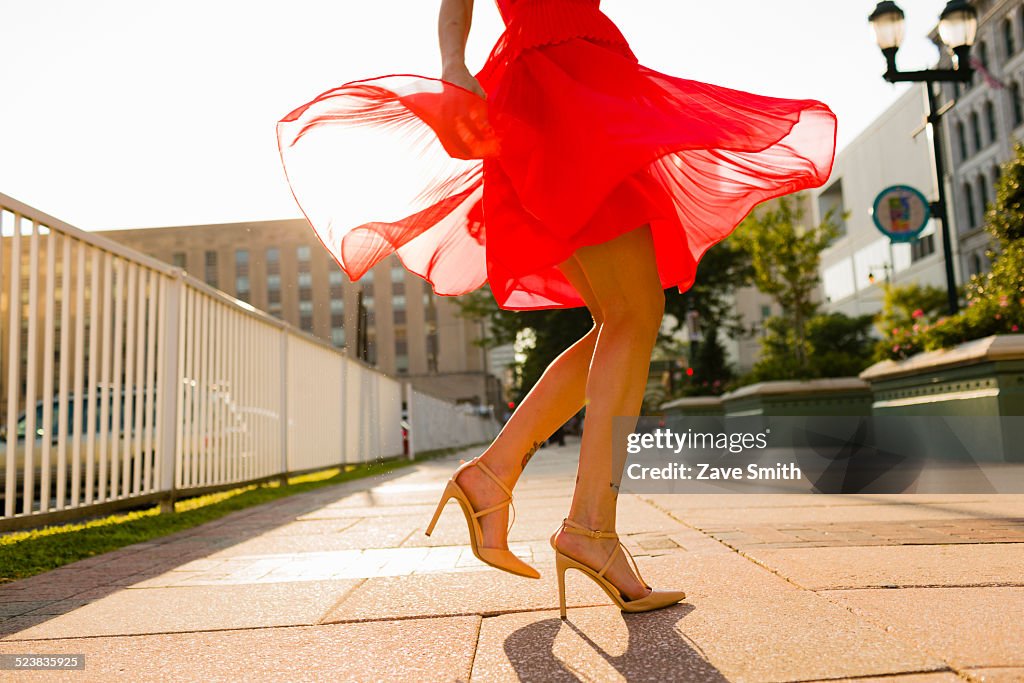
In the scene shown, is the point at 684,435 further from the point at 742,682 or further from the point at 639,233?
the point at 742,682

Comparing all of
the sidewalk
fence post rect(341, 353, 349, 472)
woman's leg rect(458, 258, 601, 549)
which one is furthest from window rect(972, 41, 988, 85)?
woman's leg rect(458, 258, 601, 549)

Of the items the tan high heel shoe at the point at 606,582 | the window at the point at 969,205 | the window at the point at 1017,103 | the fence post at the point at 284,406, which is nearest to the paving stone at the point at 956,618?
the tan high heel shoe at the point at 606,582

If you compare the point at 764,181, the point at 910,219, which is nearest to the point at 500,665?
the point at 764,181

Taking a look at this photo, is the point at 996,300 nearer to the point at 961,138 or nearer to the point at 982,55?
the point at 982,55

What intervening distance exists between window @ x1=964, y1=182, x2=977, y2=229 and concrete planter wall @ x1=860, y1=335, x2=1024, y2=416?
1444 inches

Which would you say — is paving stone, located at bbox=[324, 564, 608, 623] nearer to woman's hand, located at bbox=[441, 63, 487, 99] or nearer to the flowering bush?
woman's hand, located at bbox=[441, 63, 487, 99]

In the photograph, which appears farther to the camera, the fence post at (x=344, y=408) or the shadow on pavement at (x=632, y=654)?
the fence post at (x=344, y=408)

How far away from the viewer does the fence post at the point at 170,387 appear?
531 cm

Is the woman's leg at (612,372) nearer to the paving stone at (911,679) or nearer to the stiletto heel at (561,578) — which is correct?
the stiletto heel at (561,578)

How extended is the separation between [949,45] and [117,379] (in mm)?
9028

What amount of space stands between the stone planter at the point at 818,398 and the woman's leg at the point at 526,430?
33.7 ft

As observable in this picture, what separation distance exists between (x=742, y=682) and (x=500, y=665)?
44 centimetres

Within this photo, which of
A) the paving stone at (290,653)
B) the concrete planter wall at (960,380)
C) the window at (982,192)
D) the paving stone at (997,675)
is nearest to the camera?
the paving stone at (997,675)

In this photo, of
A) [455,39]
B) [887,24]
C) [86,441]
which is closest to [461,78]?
[455,39]
